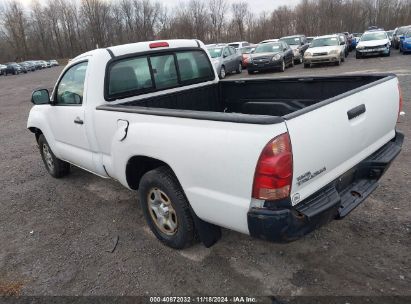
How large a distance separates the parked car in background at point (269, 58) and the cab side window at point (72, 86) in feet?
49.4

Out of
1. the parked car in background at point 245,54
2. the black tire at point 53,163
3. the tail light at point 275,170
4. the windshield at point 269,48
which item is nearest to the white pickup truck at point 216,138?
the tail light at point 275,170

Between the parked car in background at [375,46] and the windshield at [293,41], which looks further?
the windshield at [293,41]

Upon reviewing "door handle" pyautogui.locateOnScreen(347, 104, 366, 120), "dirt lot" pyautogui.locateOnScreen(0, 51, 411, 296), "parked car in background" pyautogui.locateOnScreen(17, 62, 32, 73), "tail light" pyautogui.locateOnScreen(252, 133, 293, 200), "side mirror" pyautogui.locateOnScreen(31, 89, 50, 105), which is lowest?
"dirt lot" pyautogui.locateOnScreen(0, 51, 411, 296)

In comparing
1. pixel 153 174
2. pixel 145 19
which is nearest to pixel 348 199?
pixel 153 174

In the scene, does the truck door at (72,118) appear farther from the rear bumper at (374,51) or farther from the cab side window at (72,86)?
the rear bumper at (374,51)

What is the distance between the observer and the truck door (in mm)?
4184

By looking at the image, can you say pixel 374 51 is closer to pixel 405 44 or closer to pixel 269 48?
pixel 405 44

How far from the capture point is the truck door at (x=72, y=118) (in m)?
4.18

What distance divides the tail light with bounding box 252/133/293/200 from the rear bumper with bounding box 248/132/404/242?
5.1 inches

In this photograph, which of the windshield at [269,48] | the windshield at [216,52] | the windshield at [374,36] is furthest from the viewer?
the windshield at [374,36]

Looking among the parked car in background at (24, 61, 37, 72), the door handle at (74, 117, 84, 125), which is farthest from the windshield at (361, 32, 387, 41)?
the parked car in background at (24, 61, 37, 72)

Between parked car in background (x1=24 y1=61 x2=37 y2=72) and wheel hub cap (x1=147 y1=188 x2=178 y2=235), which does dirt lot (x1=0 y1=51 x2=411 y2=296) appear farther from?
parked car in background (x1=24 y1=61 x2=37 y2=72)

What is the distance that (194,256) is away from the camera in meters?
3.37

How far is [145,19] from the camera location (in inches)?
3265
